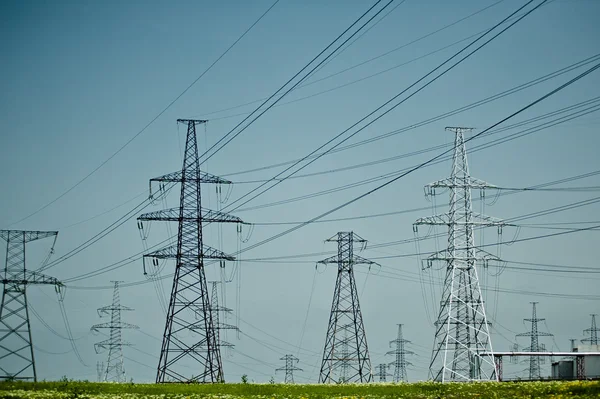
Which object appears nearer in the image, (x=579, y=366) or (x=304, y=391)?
(x=304, y=391)

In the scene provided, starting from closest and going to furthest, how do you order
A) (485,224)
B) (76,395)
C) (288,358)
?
(76,395), (485,224), (288,358)

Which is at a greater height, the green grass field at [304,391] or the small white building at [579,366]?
the small white building at [579,366]

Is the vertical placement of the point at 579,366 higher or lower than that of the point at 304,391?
higher

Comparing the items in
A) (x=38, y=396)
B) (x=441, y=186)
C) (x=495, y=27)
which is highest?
(x=441, y=186)

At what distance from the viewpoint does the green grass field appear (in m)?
31.8

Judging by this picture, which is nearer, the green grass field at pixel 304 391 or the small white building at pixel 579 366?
the green grass field at pixel 304 391

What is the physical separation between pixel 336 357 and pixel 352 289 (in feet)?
19.4

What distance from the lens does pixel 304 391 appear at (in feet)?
127

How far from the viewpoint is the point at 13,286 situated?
241ft

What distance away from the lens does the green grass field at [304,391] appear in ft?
104

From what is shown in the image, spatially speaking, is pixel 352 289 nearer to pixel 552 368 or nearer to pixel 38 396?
pixel 552 368

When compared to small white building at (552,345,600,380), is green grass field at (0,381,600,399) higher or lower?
lower

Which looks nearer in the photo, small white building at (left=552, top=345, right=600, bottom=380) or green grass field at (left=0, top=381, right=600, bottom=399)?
green grass field at (left=0, top=381, right=600, bottom=399)

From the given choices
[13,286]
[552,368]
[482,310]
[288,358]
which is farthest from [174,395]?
[288,358]
